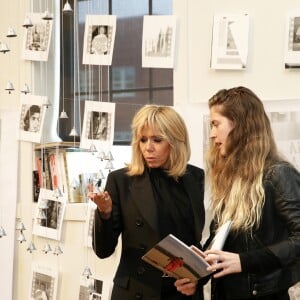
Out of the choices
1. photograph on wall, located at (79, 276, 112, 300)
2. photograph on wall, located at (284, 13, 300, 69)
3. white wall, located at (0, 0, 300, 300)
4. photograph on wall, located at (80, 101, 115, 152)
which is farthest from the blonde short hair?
photograph on wall, located at (79, 276, 112, 300)

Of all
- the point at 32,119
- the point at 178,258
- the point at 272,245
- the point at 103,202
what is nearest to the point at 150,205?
the point at 103,202

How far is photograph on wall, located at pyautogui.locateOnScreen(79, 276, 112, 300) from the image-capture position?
2.75 m

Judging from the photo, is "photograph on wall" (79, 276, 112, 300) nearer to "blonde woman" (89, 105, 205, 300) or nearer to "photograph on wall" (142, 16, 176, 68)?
"blonde woman" (89, 105, 205, 300)

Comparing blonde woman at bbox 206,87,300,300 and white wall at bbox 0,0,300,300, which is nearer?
blonde woman at bbox 206,87,300,300

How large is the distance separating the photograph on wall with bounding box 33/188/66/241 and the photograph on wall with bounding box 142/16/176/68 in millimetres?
851

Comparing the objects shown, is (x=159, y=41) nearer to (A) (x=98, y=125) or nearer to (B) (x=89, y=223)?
(A) (x=98, y=125)

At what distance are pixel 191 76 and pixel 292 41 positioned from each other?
0.47 metres

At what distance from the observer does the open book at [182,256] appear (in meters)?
1.50

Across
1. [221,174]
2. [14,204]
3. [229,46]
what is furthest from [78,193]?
[221,174]

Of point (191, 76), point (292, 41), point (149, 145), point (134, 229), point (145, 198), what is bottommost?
point (134, 229)

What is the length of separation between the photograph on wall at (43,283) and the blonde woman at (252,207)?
4.77ft

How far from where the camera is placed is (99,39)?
2746mm

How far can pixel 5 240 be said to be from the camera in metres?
3.03

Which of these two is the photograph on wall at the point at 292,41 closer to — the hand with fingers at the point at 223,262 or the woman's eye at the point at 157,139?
the woman's eye at the point at 157,139
